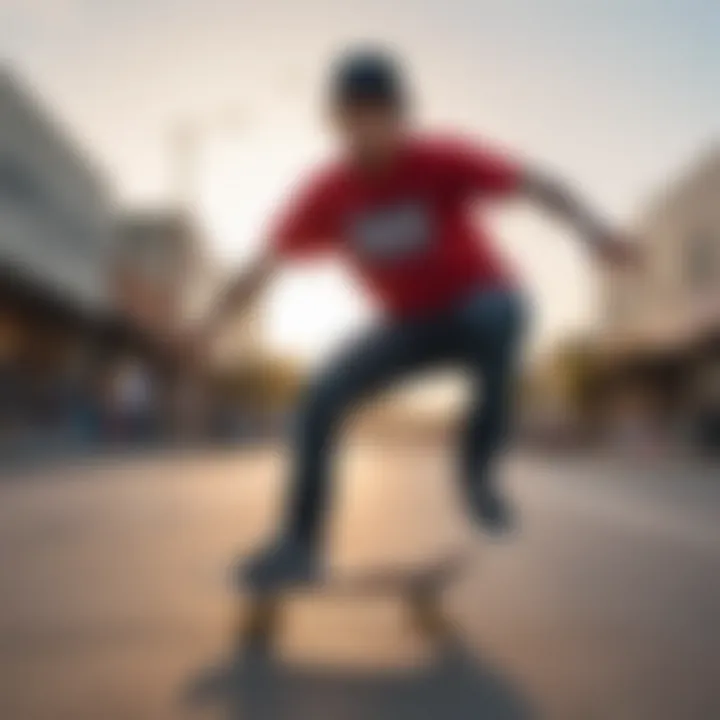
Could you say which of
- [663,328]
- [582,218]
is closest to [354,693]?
[582,218]

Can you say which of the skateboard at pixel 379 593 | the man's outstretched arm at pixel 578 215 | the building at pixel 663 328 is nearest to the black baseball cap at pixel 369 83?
the man's outstretched arm at pixel 578 215

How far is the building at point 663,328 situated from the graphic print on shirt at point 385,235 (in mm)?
479

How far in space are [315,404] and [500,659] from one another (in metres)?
0.71

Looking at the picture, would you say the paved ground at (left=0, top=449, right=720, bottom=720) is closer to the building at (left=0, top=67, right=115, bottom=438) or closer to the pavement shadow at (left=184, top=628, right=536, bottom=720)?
the pavement shadow at (left=184, top=628, right=536, bottom=720)

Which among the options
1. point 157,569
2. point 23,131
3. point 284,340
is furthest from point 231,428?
point 284,340

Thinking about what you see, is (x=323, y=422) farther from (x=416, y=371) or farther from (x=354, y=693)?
(x=354, y=693)

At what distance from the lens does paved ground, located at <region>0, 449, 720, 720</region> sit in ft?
7.84

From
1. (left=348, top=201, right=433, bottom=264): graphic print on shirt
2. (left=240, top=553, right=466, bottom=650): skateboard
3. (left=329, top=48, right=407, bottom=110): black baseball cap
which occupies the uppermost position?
(left=329, top=48, right=407, bottom=110): black baseball cap

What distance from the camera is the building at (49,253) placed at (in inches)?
209

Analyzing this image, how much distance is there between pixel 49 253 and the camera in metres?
6.46

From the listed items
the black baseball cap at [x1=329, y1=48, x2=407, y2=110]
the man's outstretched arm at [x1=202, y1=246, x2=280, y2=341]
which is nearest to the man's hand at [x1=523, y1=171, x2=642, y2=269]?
the black baseball cap at [x1=329, y1=48, x2=407, y2=110]

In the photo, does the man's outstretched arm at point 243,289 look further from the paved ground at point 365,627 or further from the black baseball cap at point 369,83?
the paved ground at point 365,627

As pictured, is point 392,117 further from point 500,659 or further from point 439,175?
point 500,659

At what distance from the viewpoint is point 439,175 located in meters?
2.96
